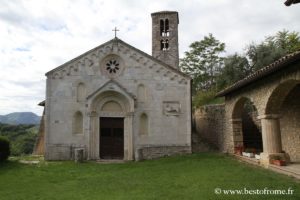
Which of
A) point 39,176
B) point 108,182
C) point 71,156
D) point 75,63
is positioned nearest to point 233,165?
point 108,182

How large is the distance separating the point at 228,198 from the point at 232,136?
9.60 metres

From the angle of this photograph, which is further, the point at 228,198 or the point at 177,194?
the point at 177,194

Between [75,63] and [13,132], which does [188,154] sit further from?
[13,132]

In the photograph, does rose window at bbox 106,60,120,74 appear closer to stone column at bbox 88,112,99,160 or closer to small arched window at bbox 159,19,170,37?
stone column at bbox 88,112,99,160

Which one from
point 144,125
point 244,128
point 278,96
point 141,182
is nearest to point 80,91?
point 144,125

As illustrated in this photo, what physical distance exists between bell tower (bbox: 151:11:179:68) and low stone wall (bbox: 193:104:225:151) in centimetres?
428

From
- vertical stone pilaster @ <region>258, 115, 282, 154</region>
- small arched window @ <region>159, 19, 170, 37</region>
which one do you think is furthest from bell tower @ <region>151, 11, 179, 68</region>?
vertical stone pilaster @ <region>258, 115, 282, 154</region>

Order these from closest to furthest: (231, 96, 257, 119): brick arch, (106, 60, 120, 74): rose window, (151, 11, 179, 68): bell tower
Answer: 1. (231, 96, 257, 119): brick arch
2. (106, 60, 120, 74): rose window
3. (151, 11, 179, 68): bell tower

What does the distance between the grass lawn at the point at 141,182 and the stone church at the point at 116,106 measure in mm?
3706

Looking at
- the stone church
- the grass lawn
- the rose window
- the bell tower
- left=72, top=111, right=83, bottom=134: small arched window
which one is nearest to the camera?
the grass lawn

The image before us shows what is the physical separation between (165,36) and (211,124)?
7.63m

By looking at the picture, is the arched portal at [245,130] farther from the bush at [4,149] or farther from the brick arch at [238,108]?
the bush at [4,149]

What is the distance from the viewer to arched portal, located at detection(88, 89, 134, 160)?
18.0 metres

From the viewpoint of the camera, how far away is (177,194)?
823cm
